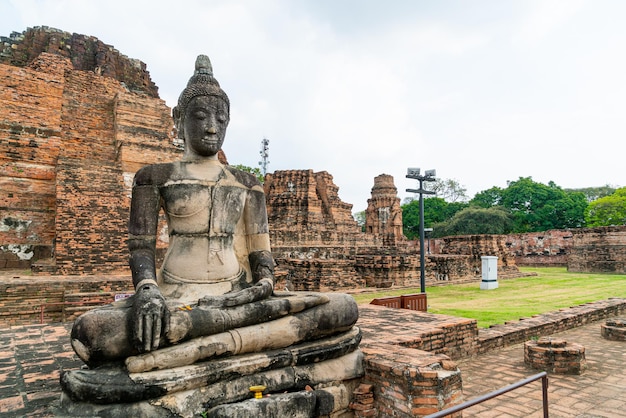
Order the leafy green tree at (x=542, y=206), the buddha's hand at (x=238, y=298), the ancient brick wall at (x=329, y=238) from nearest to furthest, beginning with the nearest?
the buddha's hand at (x=238, y=298) → the ancient brick wall at (x=329, y=238) → the leafy green tree at (x=542, y=206)

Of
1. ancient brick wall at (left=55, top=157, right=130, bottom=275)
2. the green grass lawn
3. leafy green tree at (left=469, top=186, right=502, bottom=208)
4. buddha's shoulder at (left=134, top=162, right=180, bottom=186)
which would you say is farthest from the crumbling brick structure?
leafy green tree at (left=469, top=186, right=502, bottom=208)

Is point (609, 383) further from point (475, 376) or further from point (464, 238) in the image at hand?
point (464, 238)

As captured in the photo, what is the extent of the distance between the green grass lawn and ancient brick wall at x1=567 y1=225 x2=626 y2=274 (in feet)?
18.4

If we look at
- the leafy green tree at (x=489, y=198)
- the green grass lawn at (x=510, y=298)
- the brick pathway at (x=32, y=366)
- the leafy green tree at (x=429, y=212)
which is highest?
the leafy green tree at (x=489, y=198)

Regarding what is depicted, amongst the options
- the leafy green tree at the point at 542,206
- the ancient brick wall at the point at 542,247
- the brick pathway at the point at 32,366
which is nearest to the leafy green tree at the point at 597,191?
the leafy green tree at the point at 542,206

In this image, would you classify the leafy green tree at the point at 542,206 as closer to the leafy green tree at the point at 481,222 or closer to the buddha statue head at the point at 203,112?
the leafy green tree at the point at 481,222

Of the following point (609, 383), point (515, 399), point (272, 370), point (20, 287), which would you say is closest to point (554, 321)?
point (609, 383)

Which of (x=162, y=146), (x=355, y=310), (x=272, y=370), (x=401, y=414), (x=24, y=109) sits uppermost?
(x=24, y=109)

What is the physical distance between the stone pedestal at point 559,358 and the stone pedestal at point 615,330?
2.21 meters

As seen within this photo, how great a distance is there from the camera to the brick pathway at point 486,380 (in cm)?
312

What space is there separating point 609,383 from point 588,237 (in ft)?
69.9

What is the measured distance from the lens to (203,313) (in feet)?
9.29

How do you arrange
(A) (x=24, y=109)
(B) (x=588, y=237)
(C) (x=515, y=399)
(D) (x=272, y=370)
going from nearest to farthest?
(D) (x=272, y=370) → (C) (x=515, y=399) → (A) (x=24, y=109) → (B) (x=588, y=237)

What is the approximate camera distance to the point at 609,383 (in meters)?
4.72
